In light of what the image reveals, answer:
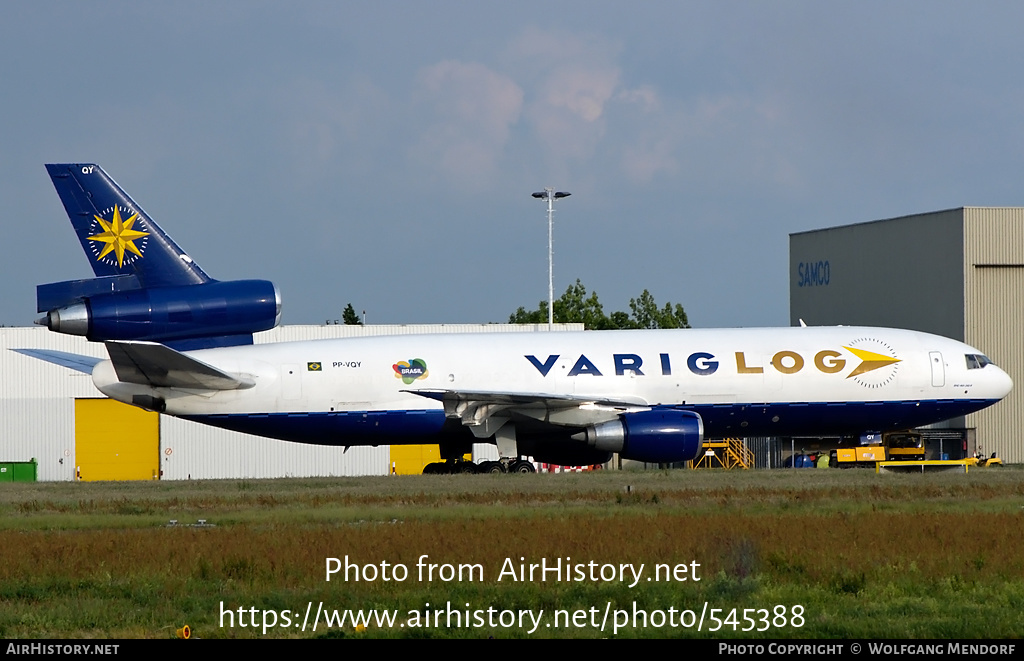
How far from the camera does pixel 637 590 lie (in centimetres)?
1407

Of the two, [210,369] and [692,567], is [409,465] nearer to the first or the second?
[210,369]

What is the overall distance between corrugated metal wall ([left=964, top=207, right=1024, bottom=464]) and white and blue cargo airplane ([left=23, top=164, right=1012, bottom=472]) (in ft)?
84.4

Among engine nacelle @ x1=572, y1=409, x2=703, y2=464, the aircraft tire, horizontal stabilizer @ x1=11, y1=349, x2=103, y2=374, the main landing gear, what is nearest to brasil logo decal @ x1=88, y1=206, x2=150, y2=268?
horizontal stabilizer @ x1=11, y1=349, x2=103, y2=374

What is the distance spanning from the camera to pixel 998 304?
197 feet

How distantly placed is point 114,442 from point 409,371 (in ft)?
90.4

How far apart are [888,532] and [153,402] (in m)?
21.0

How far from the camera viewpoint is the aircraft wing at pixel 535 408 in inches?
1261

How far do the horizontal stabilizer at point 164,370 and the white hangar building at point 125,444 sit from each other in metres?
A: 23.2

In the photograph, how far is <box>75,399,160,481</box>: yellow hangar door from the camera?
186 feet

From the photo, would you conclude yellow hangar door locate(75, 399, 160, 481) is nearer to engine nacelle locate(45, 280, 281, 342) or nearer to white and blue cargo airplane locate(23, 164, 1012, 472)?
white and blue cargo airplane locate(23, 164, 1012, 472)

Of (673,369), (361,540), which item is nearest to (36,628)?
(361,540)

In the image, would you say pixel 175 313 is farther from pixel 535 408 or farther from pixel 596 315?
pixel 596 315

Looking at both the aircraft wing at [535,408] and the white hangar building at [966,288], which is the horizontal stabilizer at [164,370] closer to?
the aircraft wing at [535,408]

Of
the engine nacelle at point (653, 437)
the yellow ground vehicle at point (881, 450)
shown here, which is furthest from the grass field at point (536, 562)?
the yellow ground vehicle at point (881, 450)
